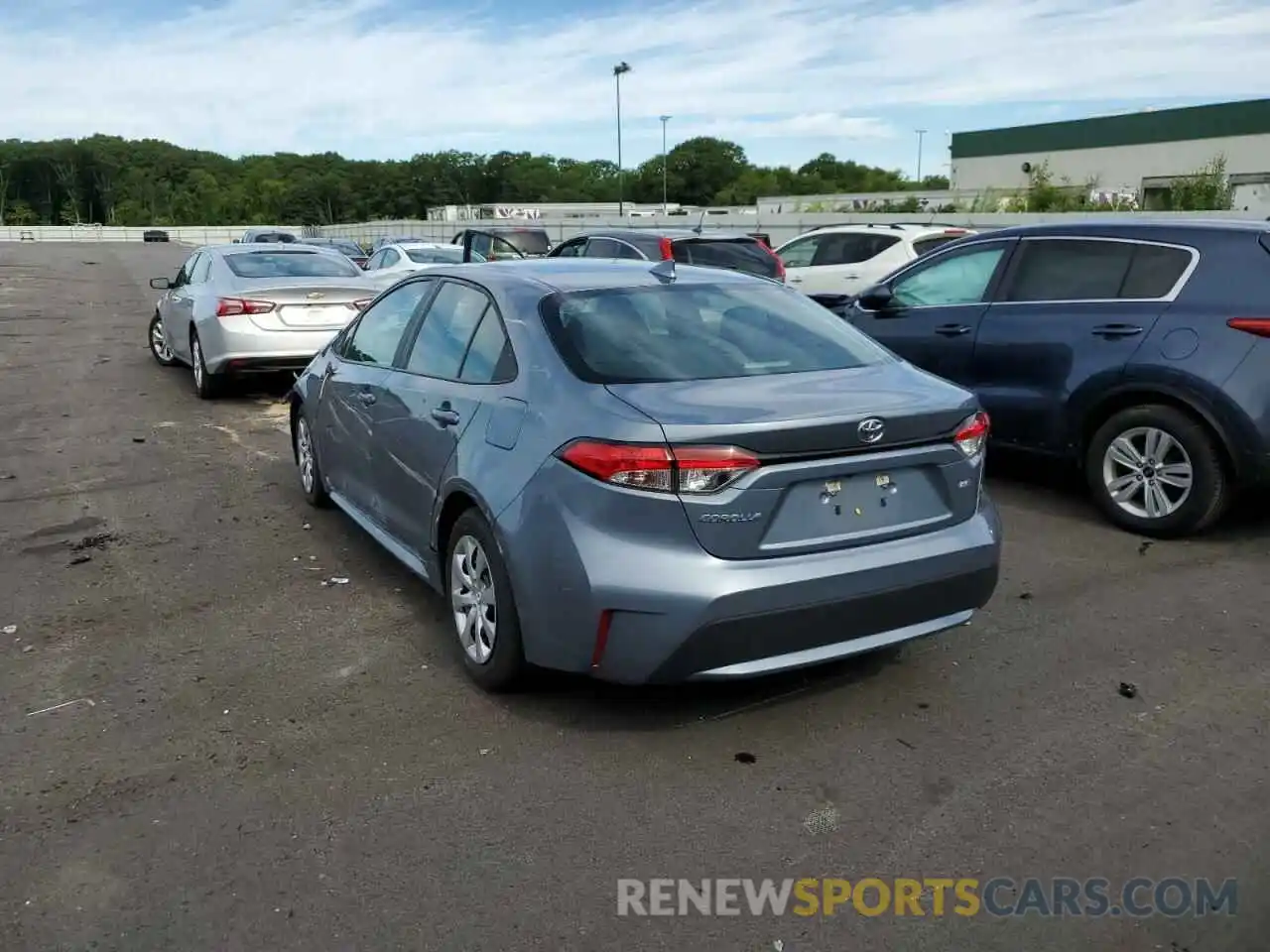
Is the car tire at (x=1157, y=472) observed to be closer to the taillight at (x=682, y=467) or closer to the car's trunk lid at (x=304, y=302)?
the taillight at (x=682, y=467)

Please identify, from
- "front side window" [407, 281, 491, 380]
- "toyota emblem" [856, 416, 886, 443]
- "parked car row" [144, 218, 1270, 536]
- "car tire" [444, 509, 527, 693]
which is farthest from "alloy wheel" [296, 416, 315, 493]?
"toyota emblem" [856, 416, 886, 443]

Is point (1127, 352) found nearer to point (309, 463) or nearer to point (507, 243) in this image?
point (309, 463)

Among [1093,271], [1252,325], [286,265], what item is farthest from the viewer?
[286,265]

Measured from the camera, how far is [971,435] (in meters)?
4.12

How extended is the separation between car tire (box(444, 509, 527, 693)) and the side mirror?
176 inches

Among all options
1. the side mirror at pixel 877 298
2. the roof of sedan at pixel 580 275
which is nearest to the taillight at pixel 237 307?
the side mirror at pixel 877 298

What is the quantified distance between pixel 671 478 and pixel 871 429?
0.72m

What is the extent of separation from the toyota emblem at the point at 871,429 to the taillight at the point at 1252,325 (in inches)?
123

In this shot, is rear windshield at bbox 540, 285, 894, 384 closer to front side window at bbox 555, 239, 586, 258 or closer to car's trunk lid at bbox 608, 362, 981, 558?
car's trunk lid at bbox 608, 362, 981, 558

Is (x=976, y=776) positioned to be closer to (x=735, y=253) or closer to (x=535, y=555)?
(x=535, y=555)

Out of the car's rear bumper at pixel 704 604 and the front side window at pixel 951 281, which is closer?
the car's rear bumper at pixel 704 604

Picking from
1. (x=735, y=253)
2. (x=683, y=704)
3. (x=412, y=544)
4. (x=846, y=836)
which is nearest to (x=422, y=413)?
(x=412, y=544)

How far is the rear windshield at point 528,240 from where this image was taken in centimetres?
2156

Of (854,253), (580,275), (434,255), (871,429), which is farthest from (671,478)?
(434,255)
